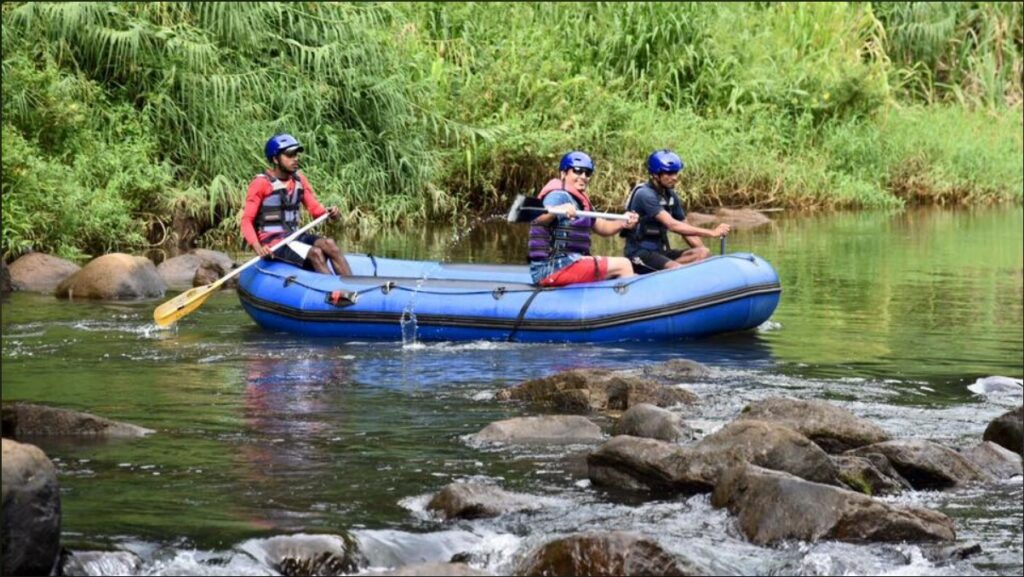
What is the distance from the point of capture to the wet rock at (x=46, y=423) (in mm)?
7863

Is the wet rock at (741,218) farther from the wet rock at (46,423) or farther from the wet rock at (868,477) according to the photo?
the wet rock at (46,423)

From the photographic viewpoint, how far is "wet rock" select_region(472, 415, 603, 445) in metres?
7.98

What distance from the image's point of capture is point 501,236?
18.6 m

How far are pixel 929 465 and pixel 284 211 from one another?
5.80 m

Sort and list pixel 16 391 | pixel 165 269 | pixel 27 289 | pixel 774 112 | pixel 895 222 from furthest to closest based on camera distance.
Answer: pixel 774 112
pixel 895 222
pixel 165 269
pixel 27 289
pixel 16 391

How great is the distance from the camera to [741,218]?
20.0m

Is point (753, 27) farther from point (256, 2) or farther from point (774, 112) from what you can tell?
point (256, 2)

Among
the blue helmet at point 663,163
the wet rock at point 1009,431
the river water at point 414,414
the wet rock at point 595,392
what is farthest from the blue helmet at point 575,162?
the wet rock at point 1009,431

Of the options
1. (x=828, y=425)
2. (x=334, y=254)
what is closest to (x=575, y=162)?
(x=334, y=254)

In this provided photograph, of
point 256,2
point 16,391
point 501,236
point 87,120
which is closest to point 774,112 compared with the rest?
point 501,236

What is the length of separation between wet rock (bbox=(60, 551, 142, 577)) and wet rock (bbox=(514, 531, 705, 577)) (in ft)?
4.38

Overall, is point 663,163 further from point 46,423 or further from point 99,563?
point 99,563

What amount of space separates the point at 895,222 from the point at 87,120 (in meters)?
9.83

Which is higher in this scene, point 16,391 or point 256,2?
point 256,2
